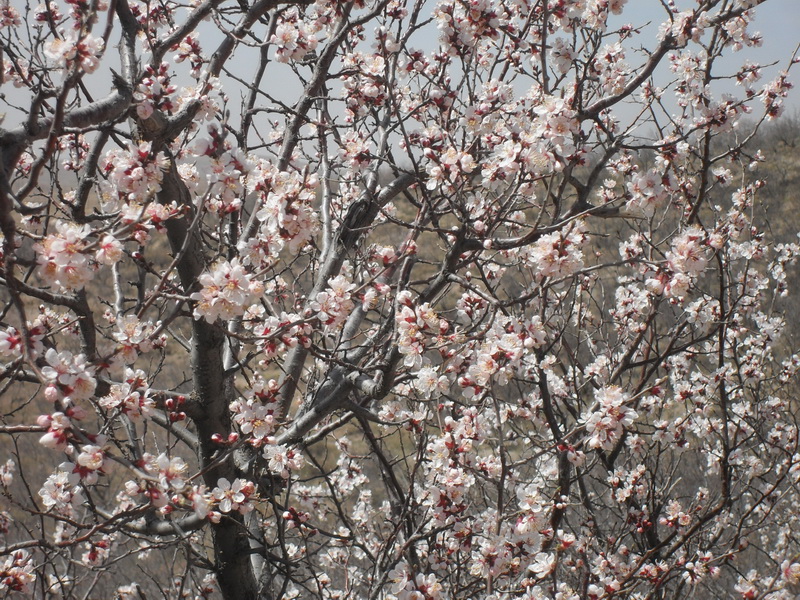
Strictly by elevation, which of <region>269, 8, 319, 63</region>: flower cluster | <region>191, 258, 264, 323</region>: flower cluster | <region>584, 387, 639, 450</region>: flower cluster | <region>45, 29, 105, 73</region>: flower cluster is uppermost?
<region>269, 8, 319, 63</region>: flower cluster

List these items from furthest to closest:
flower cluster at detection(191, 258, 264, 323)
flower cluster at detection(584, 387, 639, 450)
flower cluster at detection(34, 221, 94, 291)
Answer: flower cluster at detection(584, 387, 639, 450), flower cluster at detection(191, 258, 264, 323), flower cluster at detection(34, 221, 94, 291)

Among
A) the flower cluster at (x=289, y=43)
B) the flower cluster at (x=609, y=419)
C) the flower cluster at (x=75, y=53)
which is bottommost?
the flower cluster at (x=609, y=419)

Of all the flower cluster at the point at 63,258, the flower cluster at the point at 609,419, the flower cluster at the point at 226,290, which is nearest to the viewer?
the flower cluster at the point at 63,258

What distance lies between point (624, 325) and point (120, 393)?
4697mm

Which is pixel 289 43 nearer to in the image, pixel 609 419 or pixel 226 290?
pixel 226 290

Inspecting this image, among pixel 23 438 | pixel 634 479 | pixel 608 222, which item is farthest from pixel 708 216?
pixel 23 438

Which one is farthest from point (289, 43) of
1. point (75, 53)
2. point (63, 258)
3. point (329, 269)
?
point (63, 258)

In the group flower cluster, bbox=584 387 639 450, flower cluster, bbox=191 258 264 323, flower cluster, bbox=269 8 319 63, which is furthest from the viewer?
flower cluster, bbox=269 8 319 63

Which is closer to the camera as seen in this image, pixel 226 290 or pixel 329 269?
pixel 226 290

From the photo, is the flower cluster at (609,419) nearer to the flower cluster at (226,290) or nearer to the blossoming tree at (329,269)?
the blossoming tree at (329,269)

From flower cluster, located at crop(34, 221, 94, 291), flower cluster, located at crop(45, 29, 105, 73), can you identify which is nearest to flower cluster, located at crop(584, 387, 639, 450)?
flower cluster, located at crop(34, 221, 94, 291)

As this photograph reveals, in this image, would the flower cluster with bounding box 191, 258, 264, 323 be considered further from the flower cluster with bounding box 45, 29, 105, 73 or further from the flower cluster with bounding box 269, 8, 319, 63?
the flower cluster with bounding box 269, 8, 319, 63

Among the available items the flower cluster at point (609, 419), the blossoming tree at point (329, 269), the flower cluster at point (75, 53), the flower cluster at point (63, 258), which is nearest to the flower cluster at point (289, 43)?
the blossoming tree at point (329, 269)

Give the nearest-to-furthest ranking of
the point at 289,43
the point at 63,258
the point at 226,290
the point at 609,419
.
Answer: the point at 63,258 → the point at 226,290 → the point at 609,419 → the point at 289,43
